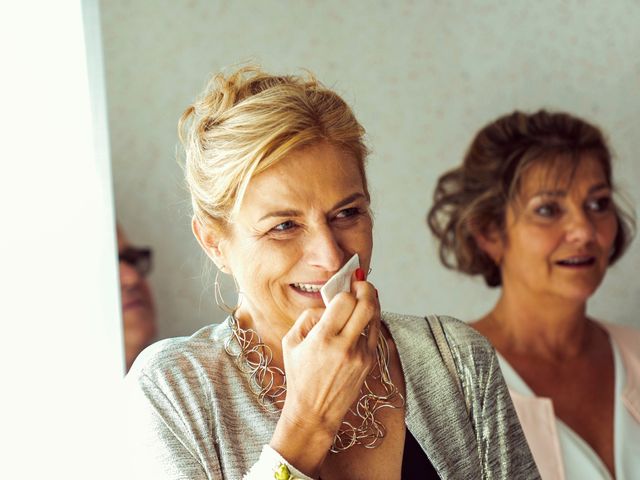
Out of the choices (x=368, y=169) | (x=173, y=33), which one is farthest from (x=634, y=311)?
(x=173, y=33)

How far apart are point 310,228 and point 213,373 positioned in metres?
0.25

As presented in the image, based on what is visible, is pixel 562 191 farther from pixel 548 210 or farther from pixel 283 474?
pixel 283 474

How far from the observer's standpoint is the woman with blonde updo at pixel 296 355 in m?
1.12

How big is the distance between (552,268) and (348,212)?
74cm

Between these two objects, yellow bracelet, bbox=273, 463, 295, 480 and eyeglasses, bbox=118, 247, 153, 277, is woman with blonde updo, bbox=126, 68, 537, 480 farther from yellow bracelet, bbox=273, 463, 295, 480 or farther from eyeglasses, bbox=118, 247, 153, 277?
eyeglasses, bbox=118, 247, 153, 277

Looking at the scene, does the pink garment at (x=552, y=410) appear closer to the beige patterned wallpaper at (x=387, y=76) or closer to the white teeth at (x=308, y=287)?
the beige patterned wallpaper at (x=387, y=76)

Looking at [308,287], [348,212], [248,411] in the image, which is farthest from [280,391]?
[348,212]

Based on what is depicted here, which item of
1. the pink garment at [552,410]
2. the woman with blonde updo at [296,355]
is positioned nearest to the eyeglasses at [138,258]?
the woman with blonde updo at [296,355]

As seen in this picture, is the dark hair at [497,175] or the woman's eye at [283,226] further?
the dark hair at [497,175]

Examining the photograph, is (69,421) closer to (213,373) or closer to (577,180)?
(213,373)

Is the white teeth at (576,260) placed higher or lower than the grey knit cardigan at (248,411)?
higher

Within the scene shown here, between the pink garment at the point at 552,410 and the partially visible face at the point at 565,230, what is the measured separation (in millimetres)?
121

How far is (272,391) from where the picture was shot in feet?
4.07

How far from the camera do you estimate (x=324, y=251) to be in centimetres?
115
